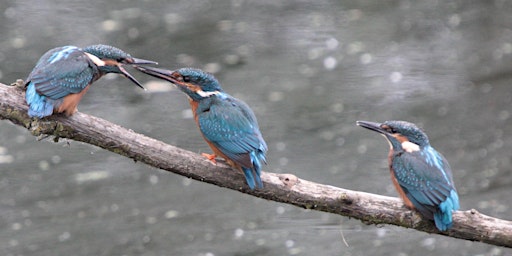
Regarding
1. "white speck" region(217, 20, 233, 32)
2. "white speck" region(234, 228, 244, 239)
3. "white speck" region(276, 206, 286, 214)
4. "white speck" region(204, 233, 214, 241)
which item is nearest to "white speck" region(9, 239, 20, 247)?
"white speck" region(204, 233, 214, 241)

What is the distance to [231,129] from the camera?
314cm

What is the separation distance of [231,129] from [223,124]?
5cm

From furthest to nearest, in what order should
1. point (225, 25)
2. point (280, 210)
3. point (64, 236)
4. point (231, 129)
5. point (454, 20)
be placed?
point (454, 20) < point (225, 25) < point (280, 210) < point (64, 236) < point (231, 129)

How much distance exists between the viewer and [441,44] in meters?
6.90

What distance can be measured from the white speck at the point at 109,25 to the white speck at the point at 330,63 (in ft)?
5.20

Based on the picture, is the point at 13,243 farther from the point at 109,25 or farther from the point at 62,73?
the point at 62,73

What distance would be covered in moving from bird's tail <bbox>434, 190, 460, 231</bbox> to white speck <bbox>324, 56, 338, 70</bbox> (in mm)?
3485

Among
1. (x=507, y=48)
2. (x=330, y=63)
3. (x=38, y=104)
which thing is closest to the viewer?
(x=38, y=104)

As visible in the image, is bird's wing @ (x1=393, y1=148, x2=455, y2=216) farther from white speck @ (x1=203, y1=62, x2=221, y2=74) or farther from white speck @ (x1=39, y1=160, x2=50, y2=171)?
white speck @ (x1=203, y1=62, x2=221, y2=74)

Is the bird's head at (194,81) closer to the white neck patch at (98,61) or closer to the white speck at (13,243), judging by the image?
the white neck patch at (98,61)

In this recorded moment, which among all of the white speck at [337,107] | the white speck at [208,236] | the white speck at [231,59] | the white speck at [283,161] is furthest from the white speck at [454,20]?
the white speck at [208,236]

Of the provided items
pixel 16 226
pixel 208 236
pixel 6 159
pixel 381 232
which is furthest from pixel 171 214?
pixel 381 232

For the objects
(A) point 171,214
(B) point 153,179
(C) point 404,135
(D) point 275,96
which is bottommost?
(C) point 404,135

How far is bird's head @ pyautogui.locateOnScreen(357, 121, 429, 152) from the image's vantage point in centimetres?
328
